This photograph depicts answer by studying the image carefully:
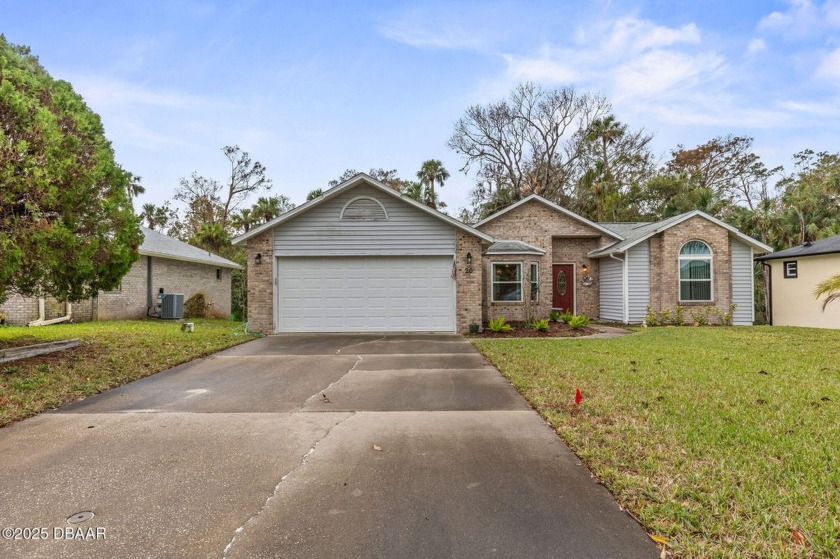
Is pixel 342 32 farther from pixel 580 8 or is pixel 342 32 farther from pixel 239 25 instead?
pixel 580 8

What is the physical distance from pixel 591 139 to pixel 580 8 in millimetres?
16100

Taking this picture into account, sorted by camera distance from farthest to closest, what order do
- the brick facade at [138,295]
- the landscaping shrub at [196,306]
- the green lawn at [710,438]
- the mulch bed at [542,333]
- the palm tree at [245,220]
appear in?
the palm tree at [245,220] → the landscaping shrub at [196,306] → the brick facade at [138,295] → the mulch bed at [542,333] → the green lawn at [710,438]

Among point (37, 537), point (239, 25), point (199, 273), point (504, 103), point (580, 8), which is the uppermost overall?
point (504, 103)

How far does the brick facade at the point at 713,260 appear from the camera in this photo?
14984mm

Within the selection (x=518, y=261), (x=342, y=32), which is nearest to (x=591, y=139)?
(x=518, y=261)

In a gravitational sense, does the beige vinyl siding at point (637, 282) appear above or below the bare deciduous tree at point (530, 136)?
below

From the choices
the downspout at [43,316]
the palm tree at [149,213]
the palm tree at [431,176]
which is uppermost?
the palm tree at [431,176]

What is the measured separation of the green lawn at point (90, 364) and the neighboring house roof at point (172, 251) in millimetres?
5698

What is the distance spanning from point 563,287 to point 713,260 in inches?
206

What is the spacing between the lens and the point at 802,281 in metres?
15.6

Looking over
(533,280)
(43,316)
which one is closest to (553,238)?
(533,280)

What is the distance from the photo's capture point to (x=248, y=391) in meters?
5.73

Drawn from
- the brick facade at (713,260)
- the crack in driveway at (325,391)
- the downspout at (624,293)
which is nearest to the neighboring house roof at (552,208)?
the downspout at (624,293)

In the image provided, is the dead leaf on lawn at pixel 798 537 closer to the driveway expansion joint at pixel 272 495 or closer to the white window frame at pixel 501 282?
the driveway expansion joint at pixel 272 495
